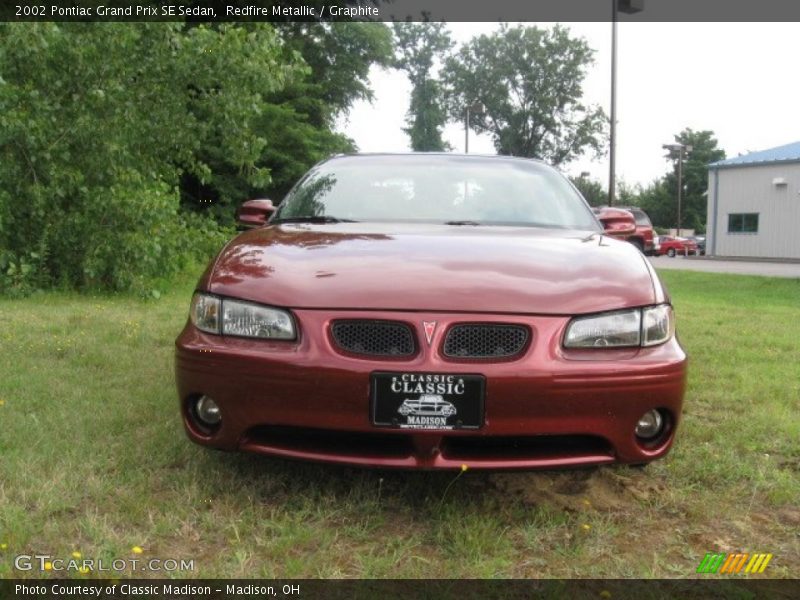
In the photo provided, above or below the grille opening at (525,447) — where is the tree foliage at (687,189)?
above

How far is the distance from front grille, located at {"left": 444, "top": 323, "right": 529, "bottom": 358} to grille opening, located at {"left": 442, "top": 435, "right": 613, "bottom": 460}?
0.85 feet

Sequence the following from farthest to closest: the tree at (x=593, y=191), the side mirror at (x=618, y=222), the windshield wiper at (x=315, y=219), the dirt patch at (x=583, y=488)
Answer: the tree at (x=593, y=191) < the side mirror at (x=618, y=222) < the windshield wiper at (x=315, y=219) < the dirt patch at (x=583, y=488)

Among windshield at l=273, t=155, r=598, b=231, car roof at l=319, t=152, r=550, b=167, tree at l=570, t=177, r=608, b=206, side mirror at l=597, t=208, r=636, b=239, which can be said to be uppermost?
tree at l=570, t=177, r=608, b=206

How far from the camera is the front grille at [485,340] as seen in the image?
2371 millimetres

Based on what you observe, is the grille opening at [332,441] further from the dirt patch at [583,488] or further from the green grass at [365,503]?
the dirt patch at [583,488]

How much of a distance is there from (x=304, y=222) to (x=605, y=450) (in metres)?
1.66

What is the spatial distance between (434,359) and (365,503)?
622 mm

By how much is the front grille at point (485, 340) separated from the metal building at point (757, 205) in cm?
3144

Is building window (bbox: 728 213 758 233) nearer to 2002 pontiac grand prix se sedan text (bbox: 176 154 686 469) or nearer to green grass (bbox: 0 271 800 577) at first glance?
green grass (bbox: 0 271 800 577)

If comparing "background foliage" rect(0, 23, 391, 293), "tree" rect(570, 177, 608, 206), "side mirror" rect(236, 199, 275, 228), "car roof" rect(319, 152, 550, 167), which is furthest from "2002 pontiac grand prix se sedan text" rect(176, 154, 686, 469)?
"tree" rect(570, 177, 608, 206)

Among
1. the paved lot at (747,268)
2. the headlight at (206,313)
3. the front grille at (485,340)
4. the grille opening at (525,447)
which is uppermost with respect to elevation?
the headlight at (206,313)

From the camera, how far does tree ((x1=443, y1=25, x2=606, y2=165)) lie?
5500 cm

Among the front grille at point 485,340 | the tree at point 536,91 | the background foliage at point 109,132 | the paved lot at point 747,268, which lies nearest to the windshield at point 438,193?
the front grille at point 485,340

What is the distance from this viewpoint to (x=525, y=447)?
243cm
